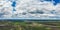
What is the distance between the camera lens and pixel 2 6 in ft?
21.2

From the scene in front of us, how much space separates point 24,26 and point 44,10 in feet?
2.60

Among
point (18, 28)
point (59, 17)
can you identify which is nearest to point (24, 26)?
point (18, 28)

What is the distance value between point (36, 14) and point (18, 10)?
548 mm

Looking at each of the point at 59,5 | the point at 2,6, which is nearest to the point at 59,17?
the point at 59,5

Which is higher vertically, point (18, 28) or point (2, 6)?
point (2, 6)

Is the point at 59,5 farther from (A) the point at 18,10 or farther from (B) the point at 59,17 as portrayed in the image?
(A) the point at 18,10

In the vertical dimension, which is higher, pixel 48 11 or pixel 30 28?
pixel 48 11

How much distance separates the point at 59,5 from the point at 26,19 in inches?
41.4

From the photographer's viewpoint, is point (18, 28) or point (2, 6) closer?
point (18, 28)

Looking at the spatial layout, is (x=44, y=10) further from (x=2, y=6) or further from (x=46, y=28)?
(x=2, y=6)

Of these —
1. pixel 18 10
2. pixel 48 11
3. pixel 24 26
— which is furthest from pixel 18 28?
pixel 48 11

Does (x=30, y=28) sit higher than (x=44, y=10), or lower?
lower

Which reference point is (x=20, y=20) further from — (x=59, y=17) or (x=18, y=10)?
(x=59, y=17)

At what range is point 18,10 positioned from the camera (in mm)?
6422
